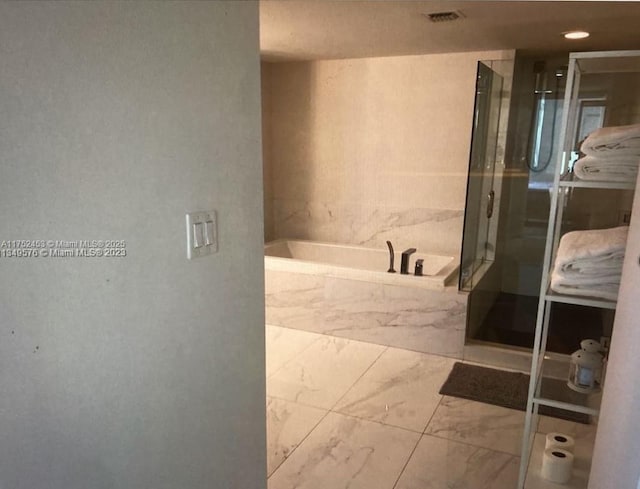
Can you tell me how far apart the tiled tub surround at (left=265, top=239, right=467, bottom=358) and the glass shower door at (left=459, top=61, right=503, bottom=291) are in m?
0.18

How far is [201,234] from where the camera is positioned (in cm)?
120

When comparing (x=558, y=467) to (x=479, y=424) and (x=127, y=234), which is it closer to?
(x=479, y=424)

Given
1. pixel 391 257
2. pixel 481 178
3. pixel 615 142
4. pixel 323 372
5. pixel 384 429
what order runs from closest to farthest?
pixel 615 142, pixel 384 429, pixel 323 372, pixel 481 178, pixel 391 257

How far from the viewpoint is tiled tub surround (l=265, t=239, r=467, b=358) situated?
10.2ft

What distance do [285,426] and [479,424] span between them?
977 millimetres

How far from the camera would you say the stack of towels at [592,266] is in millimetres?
1626

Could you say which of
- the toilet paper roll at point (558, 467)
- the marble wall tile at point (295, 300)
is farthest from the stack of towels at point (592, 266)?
the marble wall tile at point (295, 300)

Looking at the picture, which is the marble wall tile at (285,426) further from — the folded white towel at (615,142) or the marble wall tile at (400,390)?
the folded white towel at (615,142)

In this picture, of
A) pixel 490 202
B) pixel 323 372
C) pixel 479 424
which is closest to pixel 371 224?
pixel 490 202

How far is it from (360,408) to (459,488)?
698 mm

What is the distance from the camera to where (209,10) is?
1.13 m

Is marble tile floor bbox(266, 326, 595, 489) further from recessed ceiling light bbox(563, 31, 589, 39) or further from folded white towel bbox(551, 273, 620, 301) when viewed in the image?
recessed ceiling light bbox(563, 31, 589, 39)

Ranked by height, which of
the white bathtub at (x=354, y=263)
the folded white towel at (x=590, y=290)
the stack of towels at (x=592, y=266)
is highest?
the stack of towels at (x=592, y=266)

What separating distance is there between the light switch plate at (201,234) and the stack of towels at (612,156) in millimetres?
1272
